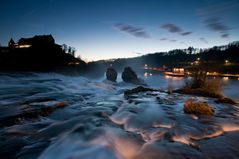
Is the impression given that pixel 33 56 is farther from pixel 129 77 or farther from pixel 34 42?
pixel 129 77

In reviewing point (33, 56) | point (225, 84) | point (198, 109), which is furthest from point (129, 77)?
point (198, 109)

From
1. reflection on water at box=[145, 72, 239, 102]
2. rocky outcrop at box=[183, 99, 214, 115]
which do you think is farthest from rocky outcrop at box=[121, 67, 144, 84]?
rocky outcrop at box=[183, 99, 214, 115]

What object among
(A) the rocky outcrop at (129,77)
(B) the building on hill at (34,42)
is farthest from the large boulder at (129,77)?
(B) the building on hill at (34,42)

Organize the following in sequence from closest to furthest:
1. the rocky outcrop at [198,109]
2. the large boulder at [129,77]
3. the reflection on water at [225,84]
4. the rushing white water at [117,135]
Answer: the rushing white water at [117,135]
the rocky outcrop at [198,109]
the reflection on water at [225,84]
the large boulder at [129,77]

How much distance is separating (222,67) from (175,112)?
4421 inches

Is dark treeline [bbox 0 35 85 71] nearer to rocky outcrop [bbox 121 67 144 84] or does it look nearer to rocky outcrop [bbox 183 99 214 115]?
rocky outcrop [bbox 121 67 144 84]

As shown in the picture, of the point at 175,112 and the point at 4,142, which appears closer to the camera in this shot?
the point at 4,142

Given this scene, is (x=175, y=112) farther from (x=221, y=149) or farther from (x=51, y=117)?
(x=51, y=117)

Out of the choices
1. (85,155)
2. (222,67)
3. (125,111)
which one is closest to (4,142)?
(85,155)

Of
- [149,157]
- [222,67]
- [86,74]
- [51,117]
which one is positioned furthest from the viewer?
[222,67]

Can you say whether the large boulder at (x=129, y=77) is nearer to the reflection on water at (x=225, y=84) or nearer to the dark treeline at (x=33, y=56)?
the reflection on water at (x=225, y=84)

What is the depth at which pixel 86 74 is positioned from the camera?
275ft

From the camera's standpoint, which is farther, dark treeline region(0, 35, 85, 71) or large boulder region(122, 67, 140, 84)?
large boulder region(122, 67, 140, 84)

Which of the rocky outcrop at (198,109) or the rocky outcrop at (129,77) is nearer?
the rocky outcrop at (198,109)
